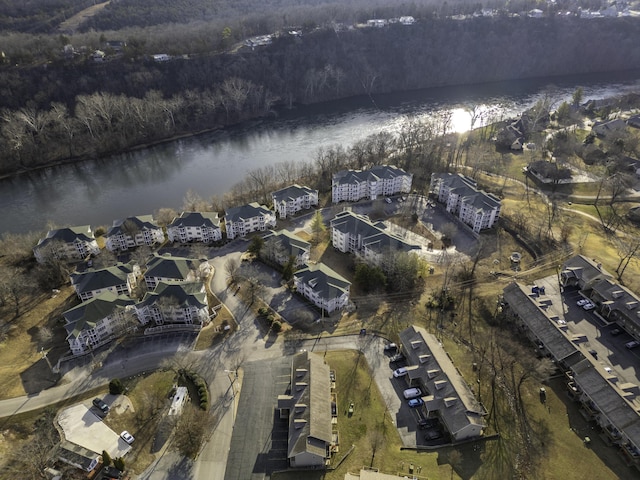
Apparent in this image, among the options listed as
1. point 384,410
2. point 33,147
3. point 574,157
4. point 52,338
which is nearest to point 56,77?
point 33,147

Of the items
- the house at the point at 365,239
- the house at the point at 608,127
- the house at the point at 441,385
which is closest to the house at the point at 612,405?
the house at the point at 441,385

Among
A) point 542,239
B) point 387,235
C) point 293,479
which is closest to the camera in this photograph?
point 293,479

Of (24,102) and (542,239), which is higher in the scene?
(24,102)

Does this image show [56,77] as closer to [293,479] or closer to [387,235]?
[387,235]

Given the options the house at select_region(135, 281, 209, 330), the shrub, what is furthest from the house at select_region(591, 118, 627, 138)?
the shrub

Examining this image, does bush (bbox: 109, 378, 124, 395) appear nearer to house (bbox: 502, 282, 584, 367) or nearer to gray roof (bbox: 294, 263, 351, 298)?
gray roof (bbox: 294, 263, 351, 298)

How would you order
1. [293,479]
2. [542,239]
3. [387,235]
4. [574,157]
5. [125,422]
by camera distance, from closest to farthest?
[293,479] < [125,422] < [387,235] < [542,239] < [574,157]

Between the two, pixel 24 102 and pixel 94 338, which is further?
pixel 24 102
